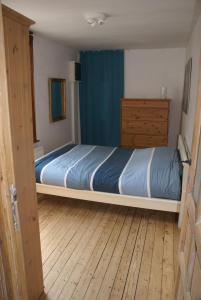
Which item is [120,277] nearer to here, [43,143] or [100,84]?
[43,143]

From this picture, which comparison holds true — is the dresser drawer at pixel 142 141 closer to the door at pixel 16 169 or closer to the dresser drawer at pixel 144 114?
the dresser drawer at pixel 144 114

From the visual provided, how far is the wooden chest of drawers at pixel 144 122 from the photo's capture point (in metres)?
4.59

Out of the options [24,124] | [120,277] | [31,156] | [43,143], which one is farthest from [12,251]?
[43,143]

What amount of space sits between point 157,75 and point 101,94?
1232 mm

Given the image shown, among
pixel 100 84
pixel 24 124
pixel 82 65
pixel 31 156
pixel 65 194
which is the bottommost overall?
pixel 65 194

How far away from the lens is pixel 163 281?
2.01 meters

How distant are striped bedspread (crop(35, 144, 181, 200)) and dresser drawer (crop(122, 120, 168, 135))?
1077 millimetres

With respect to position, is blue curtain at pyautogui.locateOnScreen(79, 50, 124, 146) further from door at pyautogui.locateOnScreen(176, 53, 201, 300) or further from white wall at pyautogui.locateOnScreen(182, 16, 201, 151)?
door at pyautogui.locateOnScreen(176, 53, 201, 300)

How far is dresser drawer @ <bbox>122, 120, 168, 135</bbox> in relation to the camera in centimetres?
462

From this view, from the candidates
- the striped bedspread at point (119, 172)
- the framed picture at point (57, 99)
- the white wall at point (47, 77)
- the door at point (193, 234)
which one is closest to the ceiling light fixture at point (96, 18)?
the white wall at point (47, 77)

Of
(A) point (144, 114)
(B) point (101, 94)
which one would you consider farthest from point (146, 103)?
(B) point (101, 94)

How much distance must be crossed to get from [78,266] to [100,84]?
13.0ft

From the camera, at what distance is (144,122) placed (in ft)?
15.4

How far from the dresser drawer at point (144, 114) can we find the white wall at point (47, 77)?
1245 mm
